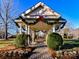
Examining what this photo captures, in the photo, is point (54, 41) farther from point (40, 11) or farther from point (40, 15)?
point (40, 11)

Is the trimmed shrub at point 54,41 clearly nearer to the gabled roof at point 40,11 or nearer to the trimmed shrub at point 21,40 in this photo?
the trimmed shrub at point 21,40

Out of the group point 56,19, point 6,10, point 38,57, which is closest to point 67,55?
point 38,57

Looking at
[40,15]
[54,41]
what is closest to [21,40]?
[54,41]

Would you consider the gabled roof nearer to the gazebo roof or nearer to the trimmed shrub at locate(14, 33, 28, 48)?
the gazebo roof

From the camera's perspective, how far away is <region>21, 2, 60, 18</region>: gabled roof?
21.1 meters

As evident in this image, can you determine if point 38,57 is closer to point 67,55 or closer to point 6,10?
point 67,55

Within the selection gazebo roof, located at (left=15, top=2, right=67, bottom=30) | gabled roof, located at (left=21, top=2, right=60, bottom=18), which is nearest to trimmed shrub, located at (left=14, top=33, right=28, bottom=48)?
gazebo roof, located at (left=15, top=2, right=67, bottom=30)

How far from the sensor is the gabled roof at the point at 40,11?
21.1 meters

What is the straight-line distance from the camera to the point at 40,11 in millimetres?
21578

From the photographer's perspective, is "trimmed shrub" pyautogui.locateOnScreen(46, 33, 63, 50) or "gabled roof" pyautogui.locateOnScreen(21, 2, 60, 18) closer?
"trimmed shrub" pyautogui.locateOnScreen(46, 33, 63, 50)

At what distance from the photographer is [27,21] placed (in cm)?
2209

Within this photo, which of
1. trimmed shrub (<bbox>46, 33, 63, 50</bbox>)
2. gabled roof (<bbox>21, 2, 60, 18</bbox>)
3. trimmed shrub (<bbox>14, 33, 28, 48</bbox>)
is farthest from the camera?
gabled roof (<bbox>21, 2, 60, 18</bbox>)

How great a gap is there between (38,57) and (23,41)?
545cm

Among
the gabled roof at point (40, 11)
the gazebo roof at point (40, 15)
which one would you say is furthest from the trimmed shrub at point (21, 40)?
the gabled roof at point (40, 11)
